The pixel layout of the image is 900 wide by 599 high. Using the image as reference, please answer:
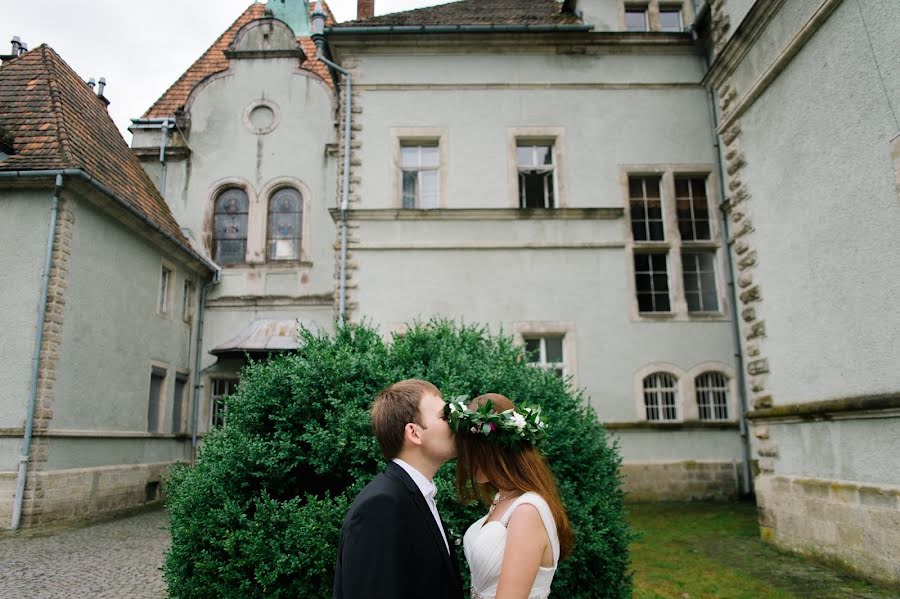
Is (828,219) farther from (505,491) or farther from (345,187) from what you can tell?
(345,187)

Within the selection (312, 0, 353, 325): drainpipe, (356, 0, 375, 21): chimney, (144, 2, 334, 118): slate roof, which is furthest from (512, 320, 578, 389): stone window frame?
(356, 0, 375, 21): chimney

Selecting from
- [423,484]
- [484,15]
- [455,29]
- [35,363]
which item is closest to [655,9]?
[484,15]

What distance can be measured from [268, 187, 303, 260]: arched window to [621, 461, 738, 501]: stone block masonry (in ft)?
33.9

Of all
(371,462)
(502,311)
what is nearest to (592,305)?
(502,311)

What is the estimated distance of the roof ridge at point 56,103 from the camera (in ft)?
38.3

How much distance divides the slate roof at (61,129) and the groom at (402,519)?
1138cm

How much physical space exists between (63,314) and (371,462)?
9.44 meters

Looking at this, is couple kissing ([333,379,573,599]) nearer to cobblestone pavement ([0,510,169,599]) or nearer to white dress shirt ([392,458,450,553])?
white dress shirt ([392,458,450,553])

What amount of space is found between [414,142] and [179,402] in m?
8.86

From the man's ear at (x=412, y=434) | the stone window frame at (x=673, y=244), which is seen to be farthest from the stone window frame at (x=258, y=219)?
the man's ear at (x=412, y=434)

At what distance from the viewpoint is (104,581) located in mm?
7113

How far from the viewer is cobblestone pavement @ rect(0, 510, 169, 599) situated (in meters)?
6.74

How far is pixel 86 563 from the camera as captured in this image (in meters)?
8.02

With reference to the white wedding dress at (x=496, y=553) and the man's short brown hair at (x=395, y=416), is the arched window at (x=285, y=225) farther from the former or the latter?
the white wedding dress at (x=496, y=553)
